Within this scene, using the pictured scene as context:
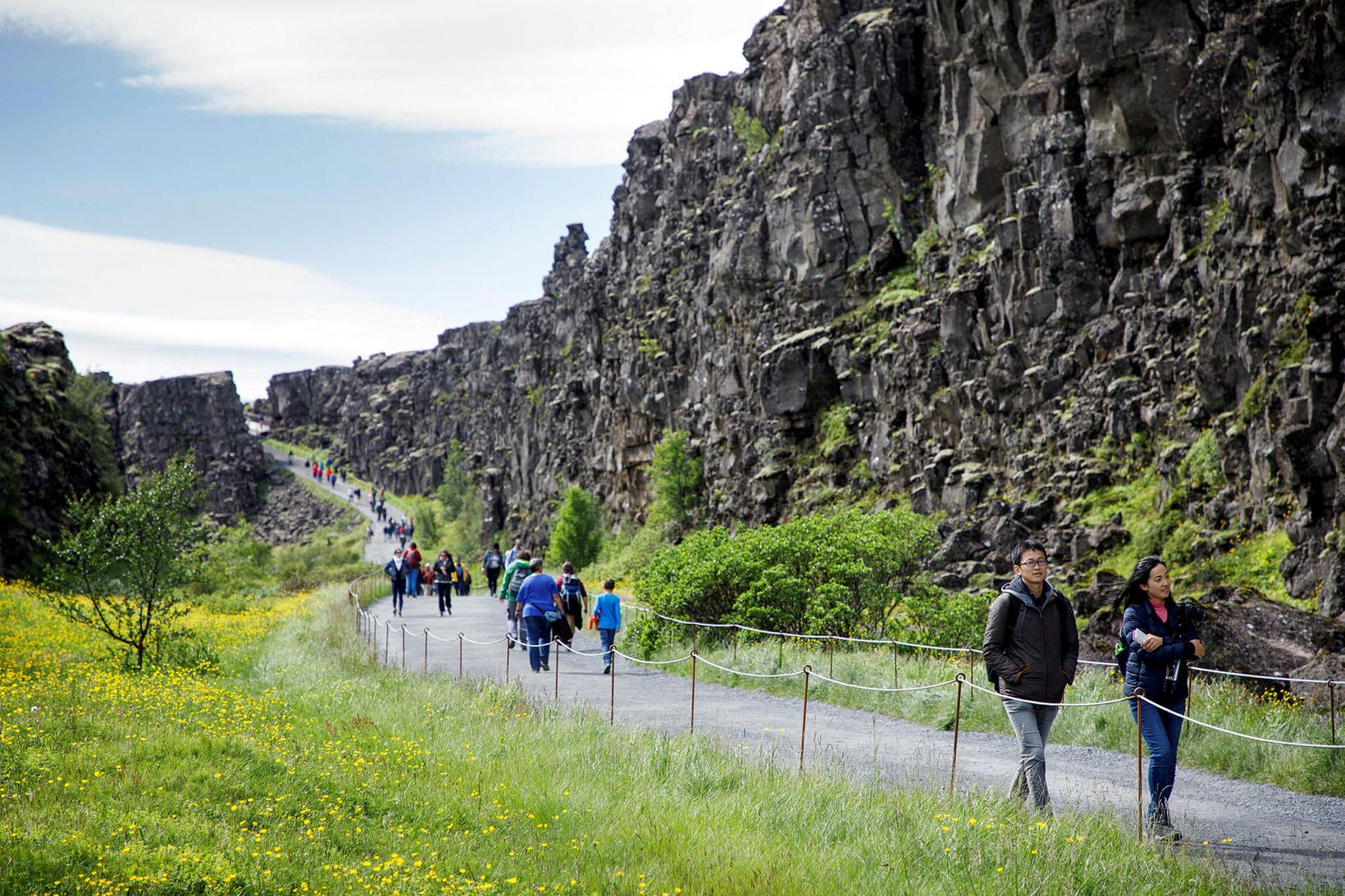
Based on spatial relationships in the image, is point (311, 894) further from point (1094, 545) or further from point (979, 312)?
point (979, 312)

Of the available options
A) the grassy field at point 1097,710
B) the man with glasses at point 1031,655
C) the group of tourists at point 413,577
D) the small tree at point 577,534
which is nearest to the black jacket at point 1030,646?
the man with glasses at point 1031,655

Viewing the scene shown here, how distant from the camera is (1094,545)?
29.5 meters

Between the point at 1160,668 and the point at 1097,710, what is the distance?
17.2 ft

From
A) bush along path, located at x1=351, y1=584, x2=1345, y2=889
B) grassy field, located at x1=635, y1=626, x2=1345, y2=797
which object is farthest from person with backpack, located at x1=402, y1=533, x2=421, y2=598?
grassy field, located at x1=635, y1=626, x2=1345, y2=797

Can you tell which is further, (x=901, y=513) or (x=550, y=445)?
(x=550, y=445)

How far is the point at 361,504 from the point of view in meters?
127

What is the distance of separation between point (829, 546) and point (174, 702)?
41.7 ft

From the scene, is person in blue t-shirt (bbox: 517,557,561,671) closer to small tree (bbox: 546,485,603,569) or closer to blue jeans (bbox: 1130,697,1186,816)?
blue jeans (bbox: 1130,697,1186,816)

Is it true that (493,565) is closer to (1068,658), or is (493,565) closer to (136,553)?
(136,553)

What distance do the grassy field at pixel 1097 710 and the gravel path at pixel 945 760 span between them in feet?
0.77

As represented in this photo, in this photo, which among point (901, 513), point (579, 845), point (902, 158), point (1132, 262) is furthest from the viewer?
point (902, 158)

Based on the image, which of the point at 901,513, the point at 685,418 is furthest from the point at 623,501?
the point at 901,513

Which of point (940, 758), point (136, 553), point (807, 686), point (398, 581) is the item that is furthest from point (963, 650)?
point (398, 581)

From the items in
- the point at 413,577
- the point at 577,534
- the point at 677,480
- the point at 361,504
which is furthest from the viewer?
the point at 361,504
